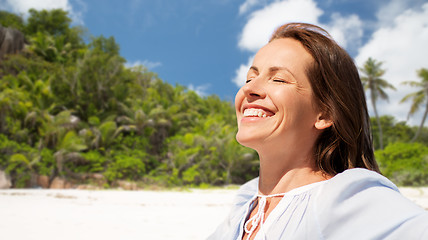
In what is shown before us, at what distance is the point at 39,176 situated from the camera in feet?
45.0

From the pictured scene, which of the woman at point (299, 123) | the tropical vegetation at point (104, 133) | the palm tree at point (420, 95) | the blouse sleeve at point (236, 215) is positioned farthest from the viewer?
the palm tree at point (420, 95)

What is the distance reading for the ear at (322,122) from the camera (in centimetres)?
108

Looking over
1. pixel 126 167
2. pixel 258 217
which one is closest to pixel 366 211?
pixel 258 217

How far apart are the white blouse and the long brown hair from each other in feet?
0.68

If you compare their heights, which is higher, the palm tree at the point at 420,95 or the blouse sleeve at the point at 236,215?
the palm tree at the point at 420,95

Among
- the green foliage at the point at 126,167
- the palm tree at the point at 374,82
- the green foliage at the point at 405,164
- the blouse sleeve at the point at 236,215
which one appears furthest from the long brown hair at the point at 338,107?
the palm tree at the point at 374,82

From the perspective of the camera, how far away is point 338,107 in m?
1.06

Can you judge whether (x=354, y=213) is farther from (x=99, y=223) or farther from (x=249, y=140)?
(x=99, y=223)

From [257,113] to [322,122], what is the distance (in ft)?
0.77

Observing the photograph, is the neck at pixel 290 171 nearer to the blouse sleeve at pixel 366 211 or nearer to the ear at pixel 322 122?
the ear at pixel 322 122

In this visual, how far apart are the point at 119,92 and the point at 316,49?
19.1 metres

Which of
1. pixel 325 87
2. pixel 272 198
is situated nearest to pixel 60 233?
pixel 272 198

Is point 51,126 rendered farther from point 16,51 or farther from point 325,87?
point 325,87

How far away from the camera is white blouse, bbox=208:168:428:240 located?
2.23ft
